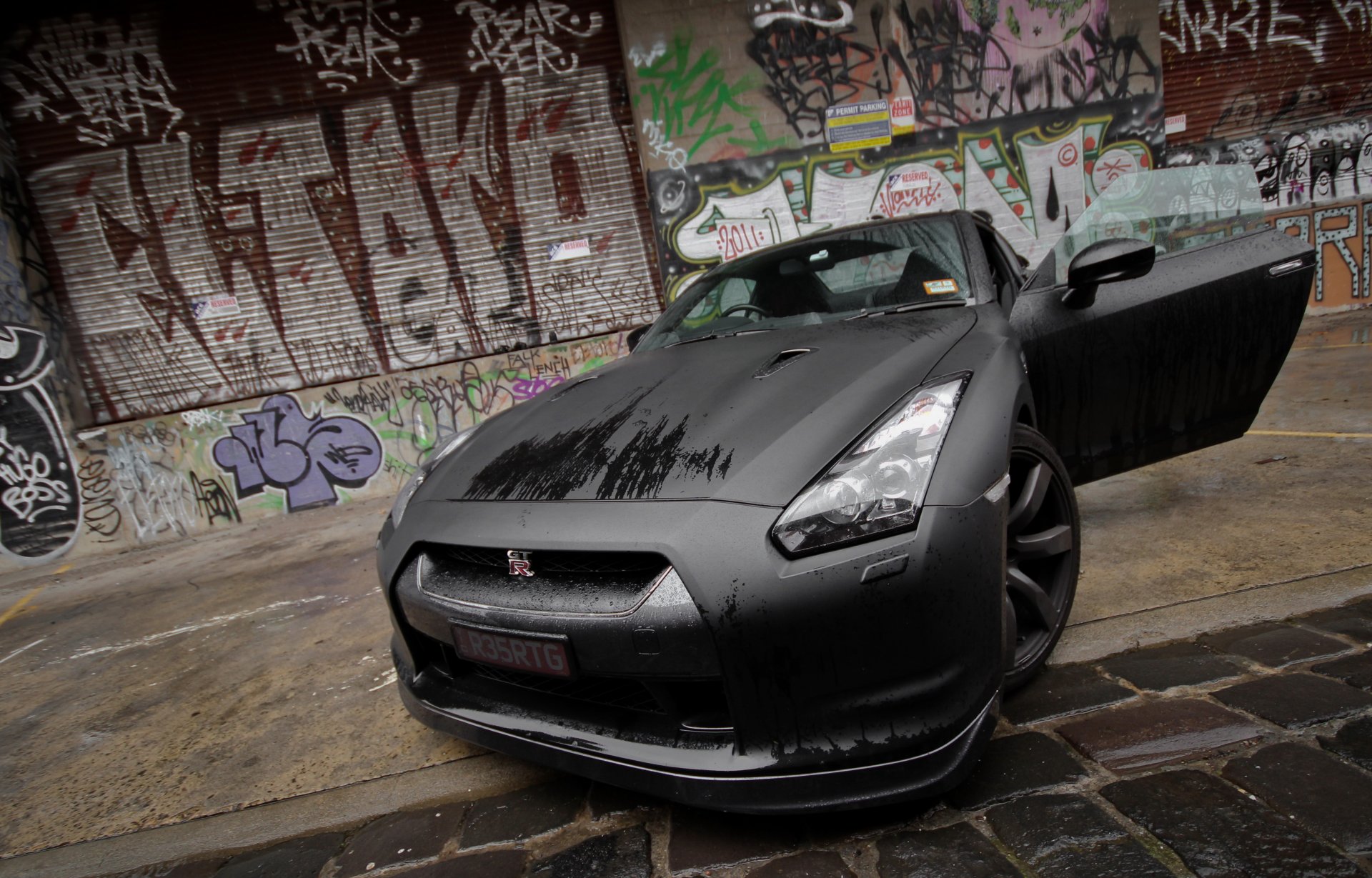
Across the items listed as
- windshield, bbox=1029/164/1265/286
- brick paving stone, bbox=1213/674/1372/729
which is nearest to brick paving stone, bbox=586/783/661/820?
brick paving stone, bbox=1213/674/1372/729

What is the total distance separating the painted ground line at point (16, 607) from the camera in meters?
4.77

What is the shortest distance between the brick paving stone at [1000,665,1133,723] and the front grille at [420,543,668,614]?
104 centimetres

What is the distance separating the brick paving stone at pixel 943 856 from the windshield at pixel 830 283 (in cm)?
146

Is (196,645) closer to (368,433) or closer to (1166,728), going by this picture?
(368,433)

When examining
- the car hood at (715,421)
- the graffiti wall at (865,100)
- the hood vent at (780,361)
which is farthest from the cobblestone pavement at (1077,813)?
the graffiti wall at (865,100)

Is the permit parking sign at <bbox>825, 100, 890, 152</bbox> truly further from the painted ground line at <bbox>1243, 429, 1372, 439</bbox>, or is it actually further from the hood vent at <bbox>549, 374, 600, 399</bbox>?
the hood vent at <bbox>549, 374, 600, 399</bbox>

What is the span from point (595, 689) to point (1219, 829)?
122 cm

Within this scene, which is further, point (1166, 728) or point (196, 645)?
point (196, 645)

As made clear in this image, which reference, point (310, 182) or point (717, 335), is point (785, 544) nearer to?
point (717, 335)

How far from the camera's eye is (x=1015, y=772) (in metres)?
1.53

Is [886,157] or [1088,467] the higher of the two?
[886,157]

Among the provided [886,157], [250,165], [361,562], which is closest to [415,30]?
[250,165]

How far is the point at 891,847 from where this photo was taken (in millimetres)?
1366

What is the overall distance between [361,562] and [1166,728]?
13.7 feet
